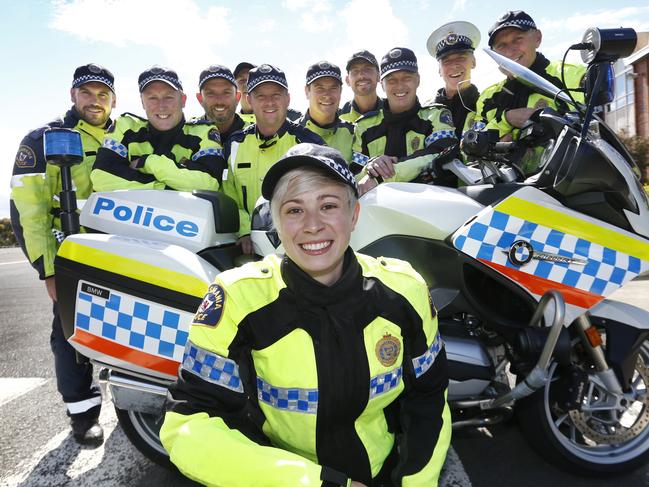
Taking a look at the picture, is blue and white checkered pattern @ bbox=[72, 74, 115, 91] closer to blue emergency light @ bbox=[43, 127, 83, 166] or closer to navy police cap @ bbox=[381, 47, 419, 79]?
blue emergency light @ bbox=[43, 127, 83, 166]

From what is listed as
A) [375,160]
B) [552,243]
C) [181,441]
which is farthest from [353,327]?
[375,160]

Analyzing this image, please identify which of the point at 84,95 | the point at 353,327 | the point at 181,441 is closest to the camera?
the point at 181,441

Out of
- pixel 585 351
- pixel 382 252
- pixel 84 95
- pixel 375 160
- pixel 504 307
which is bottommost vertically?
pixel 585 351

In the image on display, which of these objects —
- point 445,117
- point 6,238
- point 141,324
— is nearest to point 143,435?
point 141,324

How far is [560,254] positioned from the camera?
1.75m

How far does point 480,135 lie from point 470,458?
4.77 feet

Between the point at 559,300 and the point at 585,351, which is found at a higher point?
the point at 559,300

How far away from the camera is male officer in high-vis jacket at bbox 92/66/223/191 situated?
226 centimetres

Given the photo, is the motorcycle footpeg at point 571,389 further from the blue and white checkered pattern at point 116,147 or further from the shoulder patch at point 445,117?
the blue and white checkered pattern at point 116,147

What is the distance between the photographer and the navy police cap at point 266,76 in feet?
8.54

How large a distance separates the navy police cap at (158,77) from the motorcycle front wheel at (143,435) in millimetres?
1720

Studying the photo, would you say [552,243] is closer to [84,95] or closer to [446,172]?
[446,172]

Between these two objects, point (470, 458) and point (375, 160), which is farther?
point (375, 160)

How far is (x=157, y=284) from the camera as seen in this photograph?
178cm
